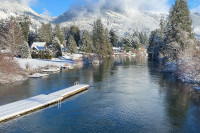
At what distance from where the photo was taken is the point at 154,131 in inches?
662

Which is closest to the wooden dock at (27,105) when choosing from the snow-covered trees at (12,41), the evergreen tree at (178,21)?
the evergreen tree at (178,21)

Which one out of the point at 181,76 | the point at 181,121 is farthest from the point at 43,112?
the point at 181,76

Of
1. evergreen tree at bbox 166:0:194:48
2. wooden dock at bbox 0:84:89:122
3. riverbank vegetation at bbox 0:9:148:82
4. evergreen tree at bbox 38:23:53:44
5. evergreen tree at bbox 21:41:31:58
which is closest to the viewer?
wooden dock at bbox 0:84:89:122

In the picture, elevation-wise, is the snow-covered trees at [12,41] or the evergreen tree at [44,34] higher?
the evergreen tree at [44,34]

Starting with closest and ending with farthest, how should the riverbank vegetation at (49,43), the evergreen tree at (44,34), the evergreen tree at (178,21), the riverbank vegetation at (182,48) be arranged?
1. the riverbank vegetation at (182,48)
2. the evergreen tree at (178,21)
3. the riverbank vegetation at (49,43)
4. the evergreen tree at (44,34)

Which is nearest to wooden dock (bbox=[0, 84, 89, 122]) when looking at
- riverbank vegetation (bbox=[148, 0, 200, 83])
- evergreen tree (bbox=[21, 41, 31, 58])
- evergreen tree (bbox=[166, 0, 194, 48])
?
riverbank vegetation (bbox=[148, 0, 200, 83])

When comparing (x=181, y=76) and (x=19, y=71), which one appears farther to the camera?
(x=19, y=71)

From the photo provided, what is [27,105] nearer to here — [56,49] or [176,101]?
[176,101]

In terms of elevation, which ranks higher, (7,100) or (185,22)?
(185,22)

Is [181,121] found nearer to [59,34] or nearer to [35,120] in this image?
[35,120]

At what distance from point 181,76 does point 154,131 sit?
26.3 metres

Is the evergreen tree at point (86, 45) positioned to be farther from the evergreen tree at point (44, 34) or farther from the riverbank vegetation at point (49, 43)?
the evergreen tree at point (44, 34)

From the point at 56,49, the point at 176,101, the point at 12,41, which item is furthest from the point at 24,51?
the point at 176,101

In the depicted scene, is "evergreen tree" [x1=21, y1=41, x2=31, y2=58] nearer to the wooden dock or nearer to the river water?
the river water
